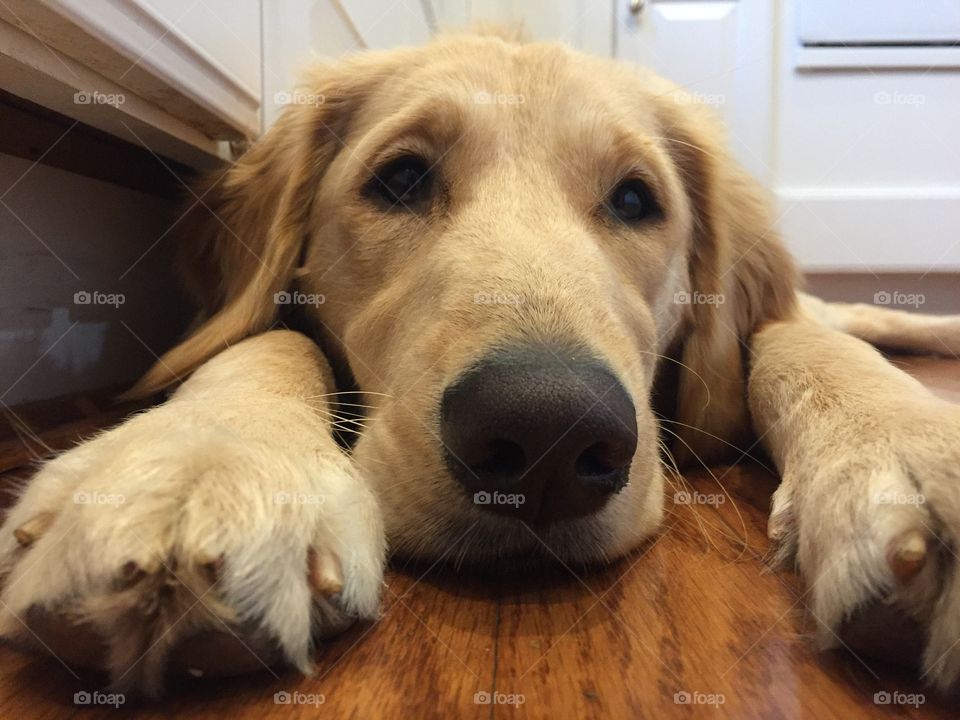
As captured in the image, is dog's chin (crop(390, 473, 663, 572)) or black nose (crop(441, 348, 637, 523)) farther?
dog's chin (crop(390, 473, 663, 572))

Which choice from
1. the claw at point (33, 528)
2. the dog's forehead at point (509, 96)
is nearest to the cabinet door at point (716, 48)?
the dog's forehead at point (509, 96)

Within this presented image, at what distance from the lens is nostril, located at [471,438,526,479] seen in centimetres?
98

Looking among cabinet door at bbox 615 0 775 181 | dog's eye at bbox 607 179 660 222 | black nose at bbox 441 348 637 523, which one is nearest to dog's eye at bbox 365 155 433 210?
dog's eye at bbox 607 179 660 222

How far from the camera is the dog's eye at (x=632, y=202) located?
168 centimetres

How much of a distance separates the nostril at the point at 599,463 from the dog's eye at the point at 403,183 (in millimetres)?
785

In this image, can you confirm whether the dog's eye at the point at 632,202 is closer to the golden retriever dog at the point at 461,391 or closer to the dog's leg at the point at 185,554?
the golden retriever dog at the point at 461,391

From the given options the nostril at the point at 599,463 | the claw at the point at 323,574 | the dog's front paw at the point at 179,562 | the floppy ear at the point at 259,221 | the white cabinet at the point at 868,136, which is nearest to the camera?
the dog's front paw at the point at 179,562

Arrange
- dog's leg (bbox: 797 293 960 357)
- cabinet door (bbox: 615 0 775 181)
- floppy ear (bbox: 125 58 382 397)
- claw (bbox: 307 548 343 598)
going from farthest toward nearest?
1. cabinet door (bbox: 615 0 775 181)
2. dog's leg (bbox: 797 293 960 357)
3. floppy ear (bbox: 125 58 382 397)
4. claw (bbox: 307 548 343 598)

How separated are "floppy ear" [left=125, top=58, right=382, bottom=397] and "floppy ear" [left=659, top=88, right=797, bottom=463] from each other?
854 millimetres

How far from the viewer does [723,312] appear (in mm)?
1927

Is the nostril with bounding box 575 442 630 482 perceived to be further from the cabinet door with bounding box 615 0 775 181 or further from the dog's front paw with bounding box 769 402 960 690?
the cabinet door with bounding box 615 0 775 181

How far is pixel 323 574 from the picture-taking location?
89cm

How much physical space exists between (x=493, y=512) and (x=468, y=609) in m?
0.15

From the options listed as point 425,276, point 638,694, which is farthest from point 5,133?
point 638,694
